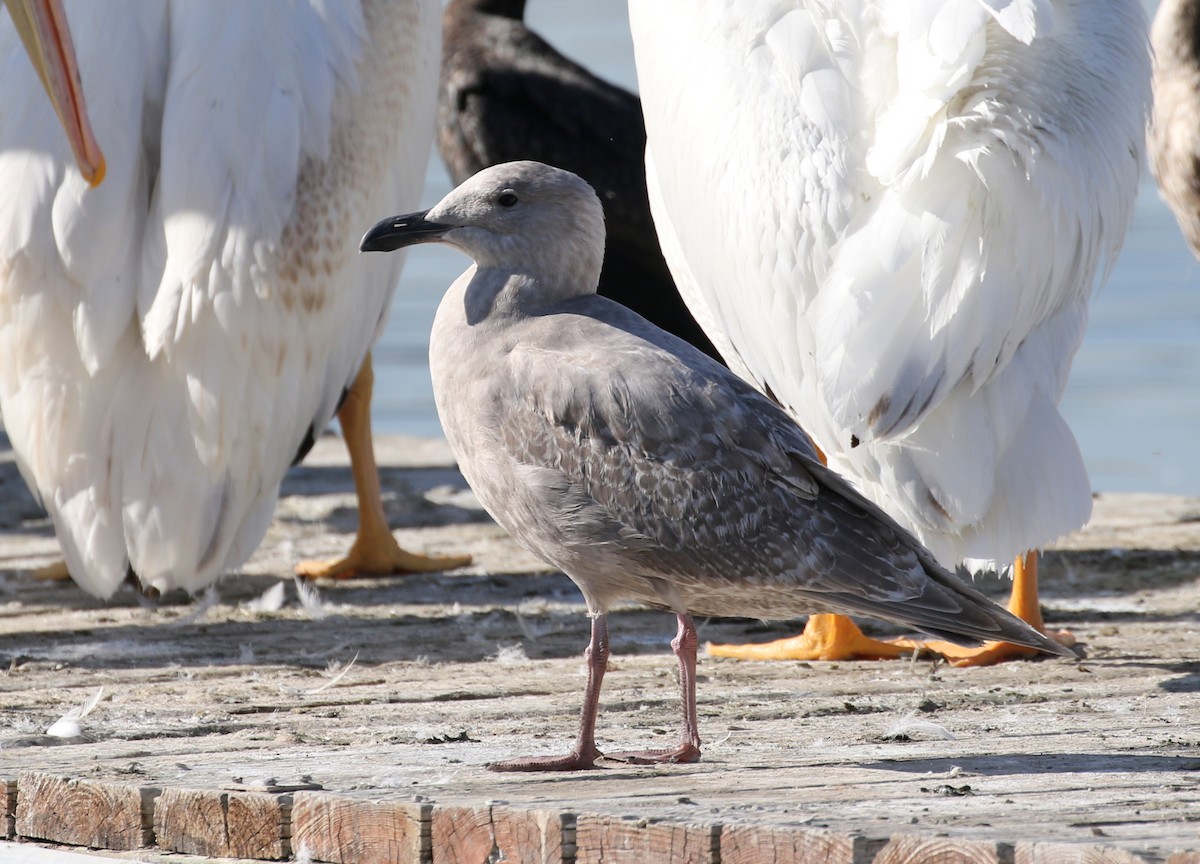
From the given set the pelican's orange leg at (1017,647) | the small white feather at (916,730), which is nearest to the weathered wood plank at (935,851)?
the small white feather at (916,730)

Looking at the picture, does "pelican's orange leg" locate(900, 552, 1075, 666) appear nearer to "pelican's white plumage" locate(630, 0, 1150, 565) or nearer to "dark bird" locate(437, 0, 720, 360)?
"pelican's white plumage" locate(630, 0, 1150, 565)

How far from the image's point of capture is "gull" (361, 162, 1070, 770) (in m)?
2.76

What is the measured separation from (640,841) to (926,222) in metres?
1.38

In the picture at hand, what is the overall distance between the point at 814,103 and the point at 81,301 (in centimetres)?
159

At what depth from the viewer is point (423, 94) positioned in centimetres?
491

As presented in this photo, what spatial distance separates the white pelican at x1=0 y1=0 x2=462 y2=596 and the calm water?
6.89m

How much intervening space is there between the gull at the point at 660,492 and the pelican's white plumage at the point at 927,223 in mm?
495

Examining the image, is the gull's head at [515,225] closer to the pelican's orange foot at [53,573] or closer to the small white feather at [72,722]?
the small white feather at [72,722]

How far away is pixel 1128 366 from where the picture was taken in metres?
14.7

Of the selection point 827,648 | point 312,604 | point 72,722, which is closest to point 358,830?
point 72,722

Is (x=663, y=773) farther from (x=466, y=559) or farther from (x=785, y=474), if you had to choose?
(x=466, y=559)

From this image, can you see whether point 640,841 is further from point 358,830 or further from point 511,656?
point 511,656

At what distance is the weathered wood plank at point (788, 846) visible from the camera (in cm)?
232

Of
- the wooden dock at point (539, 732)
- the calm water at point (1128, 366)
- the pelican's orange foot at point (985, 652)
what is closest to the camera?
the wooden dock at point (539, 732)
